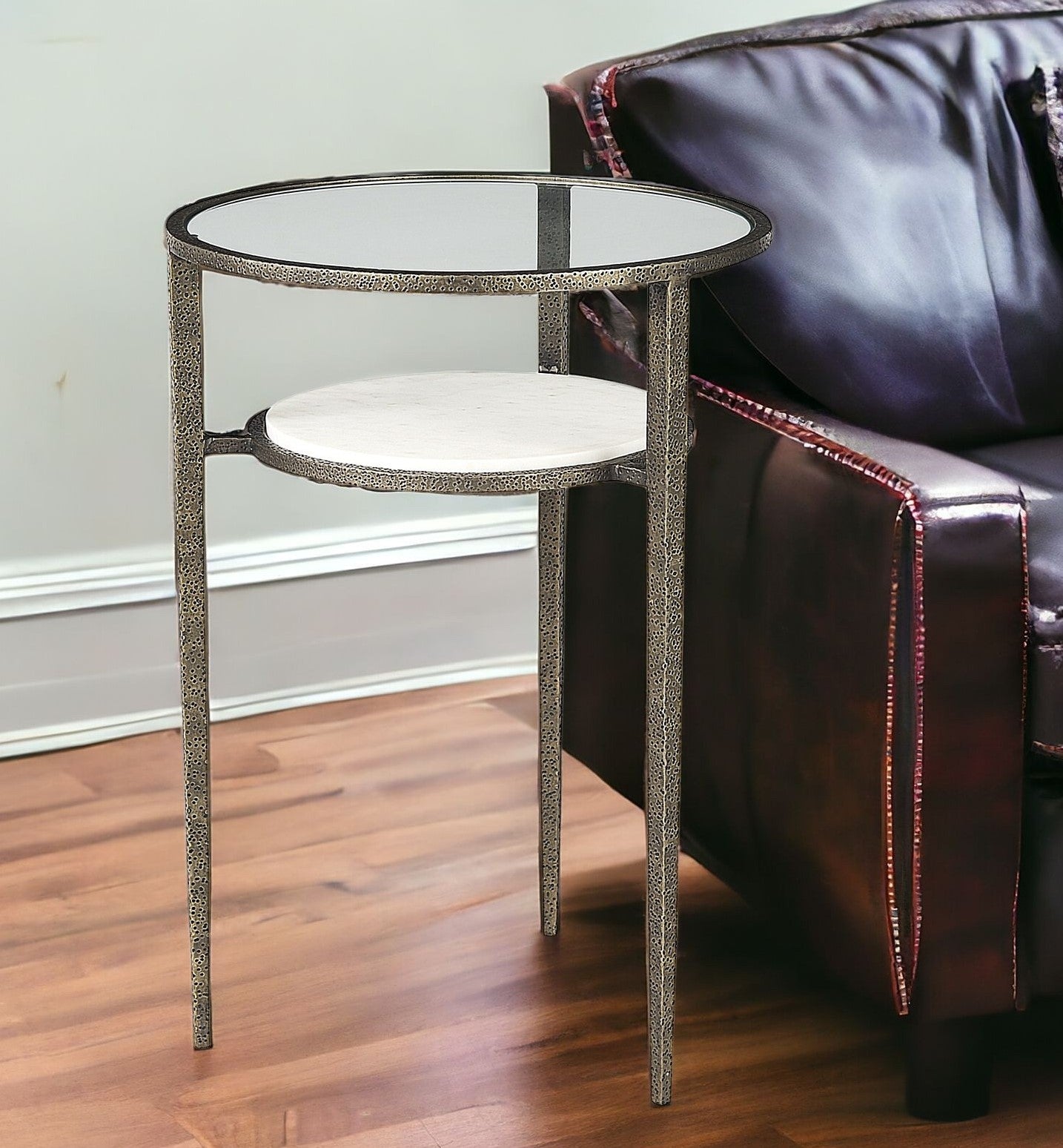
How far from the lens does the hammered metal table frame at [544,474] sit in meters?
1.16

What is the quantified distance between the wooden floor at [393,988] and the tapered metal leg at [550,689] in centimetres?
6

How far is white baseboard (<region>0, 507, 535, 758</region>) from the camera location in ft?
6.87

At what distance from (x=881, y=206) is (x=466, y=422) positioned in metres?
0.49

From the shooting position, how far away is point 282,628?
222 cm

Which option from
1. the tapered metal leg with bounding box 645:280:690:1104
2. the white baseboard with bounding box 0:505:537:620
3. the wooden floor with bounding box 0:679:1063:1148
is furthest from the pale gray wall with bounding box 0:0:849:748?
the tapered metal leg with bounding box 645:280:690:1104

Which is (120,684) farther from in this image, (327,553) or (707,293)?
(707,293)

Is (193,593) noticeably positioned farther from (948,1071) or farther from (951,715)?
(948,1071)

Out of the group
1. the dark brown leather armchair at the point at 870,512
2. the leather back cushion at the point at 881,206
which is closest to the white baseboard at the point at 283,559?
the dark brown leather armchair at the point at 870,512

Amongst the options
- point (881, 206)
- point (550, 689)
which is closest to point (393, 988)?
point (550, 689)

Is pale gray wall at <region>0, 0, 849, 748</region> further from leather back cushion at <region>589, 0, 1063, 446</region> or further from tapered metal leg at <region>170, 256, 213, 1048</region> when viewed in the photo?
tapered metal leg at <region>170, 256, 213, 1048</region>

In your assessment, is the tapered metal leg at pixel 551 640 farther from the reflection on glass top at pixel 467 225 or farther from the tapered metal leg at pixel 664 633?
the tapered metal leg at pixel 664 633

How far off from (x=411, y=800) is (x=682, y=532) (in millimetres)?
799

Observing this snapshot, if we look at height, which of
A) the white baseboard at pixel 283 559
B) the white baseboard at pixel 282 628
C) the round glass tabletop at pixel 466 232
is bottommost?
the white baseboard at pixel 282 628

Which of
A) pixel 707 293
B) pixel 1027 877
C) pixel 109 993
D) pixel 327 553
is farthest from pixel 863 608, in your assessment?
pixel 327 553
